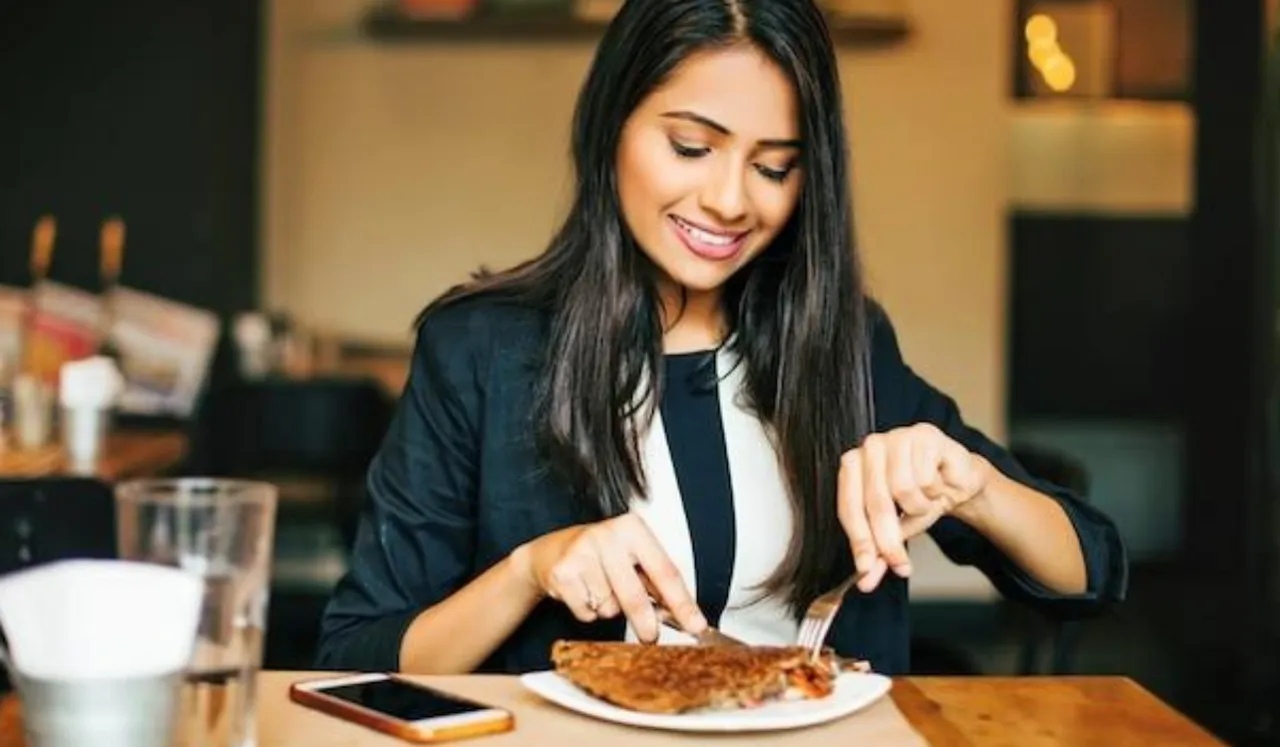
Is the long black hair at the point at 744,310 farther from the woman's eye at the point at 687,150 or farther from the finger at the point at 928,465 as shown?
the finger at the point at 928,465

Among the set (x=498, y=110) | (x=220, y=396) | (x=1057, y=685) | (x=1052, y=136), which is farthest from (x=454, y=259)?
(x=1057, y=685)

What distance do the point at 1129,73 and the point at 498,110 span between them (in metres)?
2.56

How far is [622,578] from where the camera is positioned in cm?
154

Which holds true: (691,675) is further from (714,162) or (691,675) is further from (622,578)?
(714,162)

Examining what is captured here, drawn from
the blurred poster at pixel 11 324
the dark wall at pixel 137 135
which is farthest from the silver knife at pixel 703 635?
the dark wall at pixel 137 135

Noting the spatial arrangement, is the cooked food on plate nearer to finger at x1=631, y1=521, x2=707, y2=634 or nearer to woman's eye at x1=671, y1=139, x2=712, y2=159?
finger at x1=631, y1=521, x2=707, y2=634

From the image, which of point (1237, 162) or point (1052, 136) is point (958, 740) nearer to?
point (1237, 162)

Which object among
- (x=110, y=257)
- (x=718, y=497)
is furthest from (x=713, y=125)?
(x=110, y=257)

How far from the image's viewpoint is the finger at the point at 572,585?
1556mm

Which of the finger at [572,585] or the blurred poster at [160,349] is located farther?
the blurred poster at [160,349]

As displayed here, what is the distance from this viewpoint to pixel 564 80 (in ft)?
19.7

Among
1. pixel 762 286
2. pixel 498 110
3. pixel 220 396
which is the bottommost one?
pixel 220 396

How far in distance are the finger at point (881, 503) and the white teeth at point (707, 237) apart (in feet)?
1.13

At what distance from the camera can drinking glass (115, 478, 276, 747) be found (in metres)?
1.12
